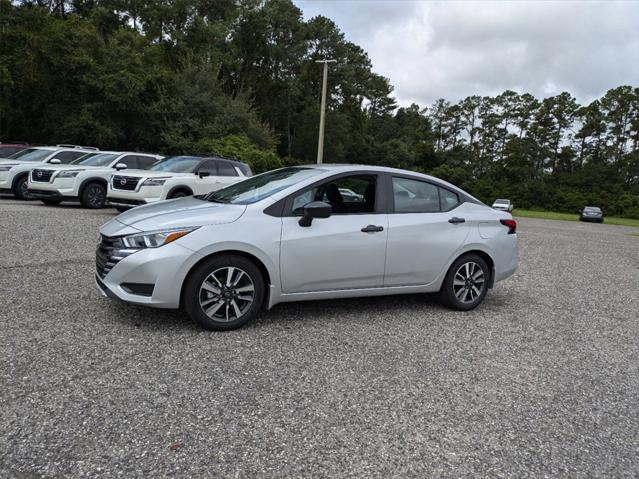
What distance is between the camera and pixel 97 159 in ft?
44.4

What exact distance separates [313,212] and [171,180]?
7379 millimetres

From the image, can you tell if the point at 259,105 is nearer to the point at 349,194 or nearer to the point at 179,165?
the point at 179,165

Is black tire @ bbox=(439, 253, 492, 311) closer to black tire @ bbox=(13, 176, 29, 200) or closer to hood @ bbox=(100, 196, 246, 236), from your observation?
hood @ bbox=(100, 196, 246, 236)

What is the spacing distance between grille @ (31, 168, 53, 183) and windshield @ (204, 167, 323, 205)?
930cm

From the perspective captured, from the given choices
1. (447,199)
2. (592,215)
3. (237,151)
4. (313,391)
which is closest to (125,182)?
(447,199)

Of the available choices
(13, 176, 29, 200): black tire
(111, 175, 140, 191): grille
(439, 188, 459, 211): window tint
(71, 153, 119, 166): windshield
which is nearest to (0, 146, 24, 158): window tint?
(13, 176, 29, 200): black tire

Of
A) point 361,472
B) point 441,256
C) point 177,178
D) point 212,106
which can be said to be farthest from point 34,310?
point 212,106

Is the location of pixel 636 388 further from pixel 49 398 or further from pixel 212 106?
pixel 212 106

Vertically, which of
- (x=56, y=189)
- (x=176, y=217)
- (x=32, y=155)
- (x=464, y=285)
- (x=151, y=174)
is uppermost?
(x=32, y=155)

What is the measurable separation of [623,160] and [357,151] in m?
38.0

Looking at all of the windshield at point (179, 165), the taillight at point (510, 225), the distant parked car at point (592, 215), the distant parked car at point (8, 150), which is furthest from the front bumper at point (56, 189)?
the distant parked car at point (592, 215)

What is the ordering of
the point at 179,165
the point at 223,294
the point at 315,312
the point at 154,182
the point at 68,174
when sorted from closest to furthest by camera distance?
the point at 223,294
the point at 315,312
the point at 154,182
the point at 179,165
the point at 68,174

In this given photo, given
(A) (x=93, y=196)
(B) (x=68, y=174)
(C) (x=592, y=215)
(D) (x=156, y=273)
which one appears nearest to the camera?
(D) (x=156, y=273)

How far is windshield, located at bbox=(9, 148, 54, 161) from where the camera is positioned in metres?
14.6
